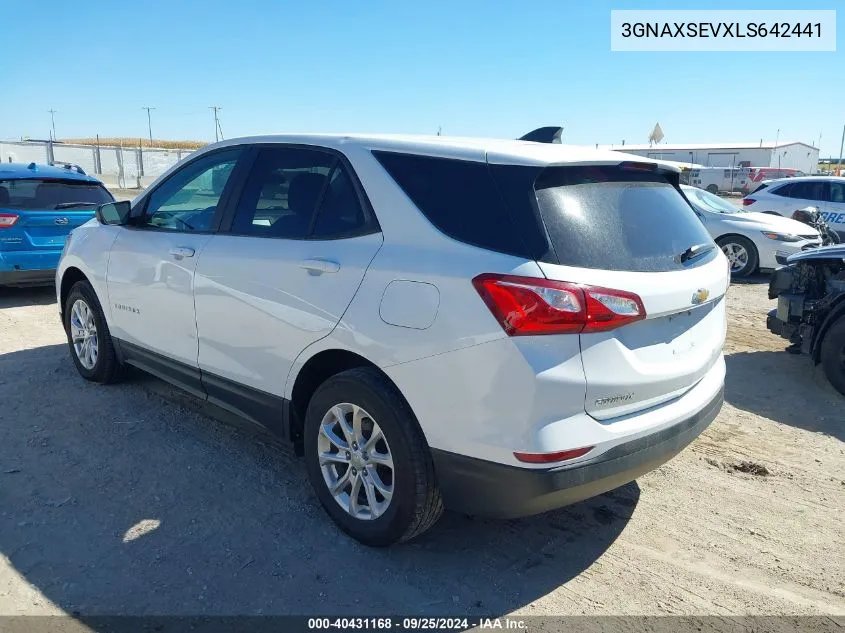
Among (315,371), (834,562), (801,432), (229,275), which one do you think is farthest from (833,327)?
(229,275)

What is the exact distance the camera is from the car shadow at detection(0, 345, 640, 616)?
277 cm

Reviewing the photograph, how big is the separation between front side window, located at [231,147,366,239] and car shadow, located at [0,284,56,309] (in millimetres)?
5715

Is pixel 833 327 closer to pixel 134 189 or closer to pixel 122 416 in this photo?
pixel 122 416

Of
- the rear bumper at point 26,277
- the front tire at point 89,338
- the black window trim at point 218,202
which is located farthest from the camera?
the rear bumper at point 26,277

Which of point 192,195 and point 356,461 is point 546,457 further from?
point 192,195

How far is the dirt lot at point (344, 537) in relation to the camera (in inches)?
109

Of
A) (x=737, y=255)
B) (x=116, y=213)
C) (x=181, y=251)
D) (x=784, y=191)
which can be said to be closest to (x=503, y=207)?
(x=181, y=251)

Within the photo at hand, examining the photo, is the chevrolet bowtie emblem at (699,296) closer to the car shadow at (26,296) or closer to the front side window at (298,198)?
the front side window at (298,198)

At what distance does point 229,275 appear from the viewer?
11.7ft

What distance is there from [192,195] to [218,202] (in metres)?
0.46

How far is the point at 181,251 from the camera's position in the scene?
3.94 m

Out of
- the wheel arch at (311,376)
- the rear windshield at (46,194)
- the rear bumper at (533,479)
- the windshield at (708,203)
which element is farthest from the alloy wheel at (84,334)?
the windshield at (708,203)

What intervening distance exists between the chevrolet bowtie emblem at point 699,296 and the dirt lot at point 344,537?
118 cm

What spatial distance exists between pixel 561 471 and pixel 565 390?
0.32 meters
